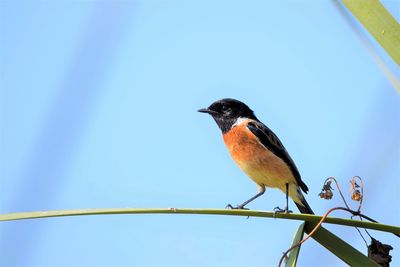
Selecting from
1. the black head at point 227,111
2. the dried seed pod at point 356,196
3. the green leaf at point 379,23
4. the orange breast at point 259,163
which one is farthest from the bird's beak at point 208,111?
the green leaf at point 379,23

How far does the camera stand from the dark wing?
505cm

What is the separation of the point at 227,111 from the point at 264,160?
880 millimetres

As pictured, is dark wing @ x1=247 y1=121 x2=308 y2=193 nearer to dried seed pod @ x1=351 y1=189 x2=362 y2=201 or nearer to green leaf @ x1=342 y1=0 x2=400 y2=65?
dried seed pod @ x1=351 y1=189 x2=362 y2=201

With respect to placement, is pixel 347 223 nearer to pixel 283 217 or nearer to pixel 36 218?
pixel 283 217

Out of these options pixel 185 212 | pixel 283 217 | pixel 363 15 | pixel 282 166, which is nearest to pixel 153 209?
pixel 185 212

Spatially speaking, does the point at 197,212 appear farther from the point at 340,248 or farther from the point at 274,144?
the point at 274,144

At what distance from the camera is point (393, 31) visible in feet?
7.10

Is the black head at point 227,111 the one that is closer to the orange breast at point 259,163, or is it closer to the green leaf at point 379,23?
the orange breast at point 259,163

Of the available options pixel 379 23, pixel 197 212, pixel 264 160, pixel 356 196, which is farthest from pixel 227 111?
pixel 197 212

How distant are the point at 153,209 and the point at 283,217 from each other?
0.50 metres

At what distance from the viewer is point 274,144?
5129mm

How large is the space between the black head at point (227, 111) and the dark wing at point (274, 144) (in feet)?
1.03

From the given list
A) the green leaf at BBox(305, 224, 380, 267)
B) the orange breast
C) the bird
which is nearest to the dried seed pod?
the green leaf at BBox(305, 224, 380, 267)

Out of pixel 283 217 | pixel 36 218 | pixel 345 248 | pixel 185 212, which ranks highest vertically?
pixel 36 218
